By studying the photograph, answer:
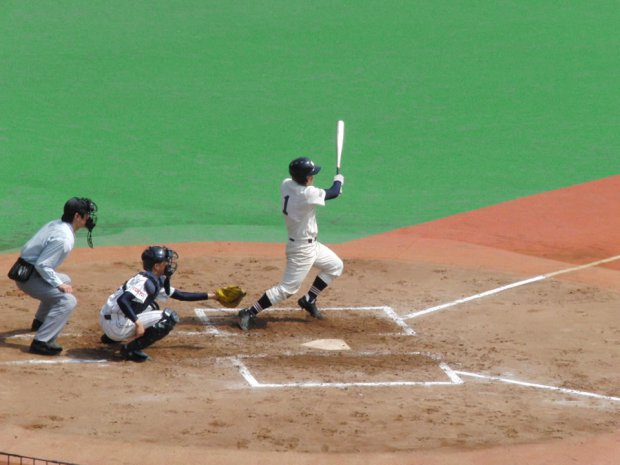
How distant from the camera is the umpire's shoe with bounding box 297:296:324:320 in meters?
12.8

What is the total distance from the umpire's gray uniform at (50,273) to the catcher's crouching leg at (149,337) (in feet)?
2.27

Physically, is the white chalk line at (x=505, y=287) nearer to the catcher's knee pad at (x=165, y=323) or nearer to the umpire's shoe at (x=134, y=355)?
the catcher's knee pad at (x=165, y=323)

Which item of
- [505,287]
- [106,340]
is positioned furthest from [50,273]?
[505,287]

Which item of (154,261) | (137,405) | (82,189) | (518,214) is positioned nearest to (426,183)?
(518,214)

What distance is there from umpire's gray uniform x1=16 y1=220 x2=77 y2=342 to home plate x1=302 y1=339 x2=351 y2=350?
248 centimetres

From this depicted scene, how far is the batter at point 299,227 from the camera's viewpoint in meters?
12.2

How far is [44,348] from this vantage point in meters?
11.2

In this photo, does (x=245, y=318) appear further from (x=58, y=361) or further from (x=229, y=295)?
(x=58, y=361)

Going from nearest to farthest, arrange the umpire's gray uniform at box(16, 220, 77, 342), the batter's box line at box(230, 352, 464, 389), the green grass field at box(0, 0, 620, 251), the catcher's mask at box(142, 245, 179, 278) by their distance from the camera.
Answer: the batter's box line at box(230, 352, 464, 389), the umpire's gray uniform at box(16, 220, 77, 342), the catcher's mask at box(142, 245, 179, 278), the green grass field at box(0, 0, 620, 251)

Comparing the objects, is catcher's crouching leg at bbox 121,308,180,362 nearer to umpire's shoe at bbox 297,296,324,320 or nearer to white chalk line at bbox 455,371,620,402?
umpire's shoe at bbox 297,296,324,320

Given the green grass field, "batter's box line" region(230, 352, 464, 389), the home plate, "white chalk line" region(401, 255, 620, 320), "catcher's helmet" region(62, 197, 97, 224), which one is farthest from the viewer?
the green grass field

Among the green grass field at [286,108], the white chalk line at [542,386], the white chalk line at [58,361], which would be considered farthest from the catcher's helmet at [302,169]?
the green grass field at [286,108]

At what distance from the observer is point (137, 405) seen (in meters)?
9.89

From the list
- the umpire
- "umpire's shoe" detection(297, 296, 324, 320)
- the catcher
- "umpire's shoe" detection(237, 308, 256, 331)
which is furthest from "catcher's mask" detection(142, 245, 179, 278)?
"umpire's shoe" detection(297, 296, 324, 320)
